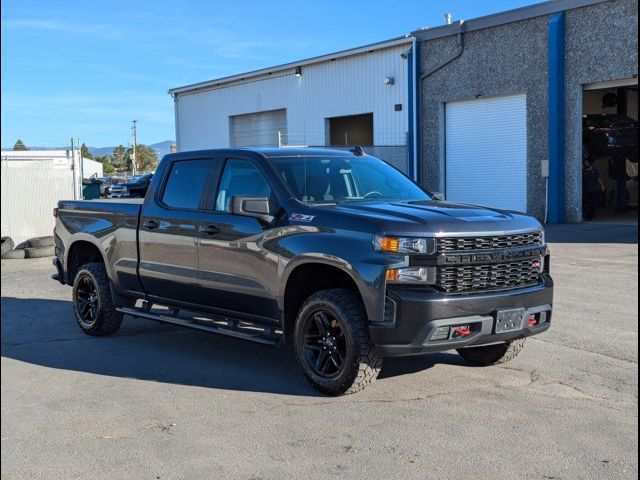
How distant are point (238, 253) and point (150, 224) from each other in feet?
4.56

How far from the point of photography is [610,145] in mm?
24547

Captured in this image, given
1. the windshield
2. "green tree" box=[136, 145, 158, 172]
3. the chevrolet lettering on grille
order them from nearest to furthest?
the chevrolet lettering on grille
the windshield
"green tree" box=[136, 145, 158, 172]

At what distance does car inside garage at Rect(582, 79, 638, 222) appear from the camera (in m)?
23.4

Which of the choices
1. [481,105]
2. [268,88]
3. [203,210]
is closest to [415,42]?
[481,105]

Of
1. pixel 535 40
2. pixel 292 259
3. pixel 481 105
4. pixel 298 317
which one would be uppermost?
pixel 535 40

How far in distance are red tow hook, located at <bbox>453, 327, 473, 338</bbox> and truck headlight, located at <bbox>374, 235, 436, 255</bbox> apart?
594 mm

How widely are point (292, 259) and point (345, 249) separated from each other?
0.56 m

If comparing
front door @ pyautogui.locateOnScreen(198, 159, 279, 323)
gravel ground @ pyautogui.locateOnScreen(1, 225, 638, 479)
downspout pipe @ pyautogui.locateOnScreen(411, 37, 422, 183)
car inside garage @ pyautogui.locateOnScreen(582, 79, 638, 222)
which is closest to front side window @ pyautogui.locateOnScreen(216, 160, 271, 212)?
front door @ pyautogui.locateOnScreen(198, 159, 279, 323)

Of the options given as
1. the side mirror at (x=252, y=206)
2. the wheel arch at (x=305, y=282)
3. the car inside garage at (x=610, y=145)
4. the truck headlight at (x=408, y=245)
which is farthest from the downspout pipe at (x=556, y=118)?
the truck headlight at (x=408, y=245)

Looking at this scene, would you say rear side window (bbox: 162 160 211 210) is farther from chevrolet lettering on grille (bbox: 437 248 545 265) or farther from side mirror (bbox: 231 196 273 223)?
chevrolet lettering on grille (bbox: 437 248 545 265)

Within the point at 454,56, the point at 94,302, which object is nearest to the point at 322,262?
the point at 94,302

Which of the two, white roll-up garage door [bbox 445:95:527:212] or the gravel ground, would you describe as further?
white roll-up garage door [bbox 445:95:527:212]

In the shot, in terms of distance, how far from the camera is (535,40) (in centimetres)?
2336

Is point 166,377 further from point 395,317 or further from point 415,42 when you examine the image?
point 415,42
